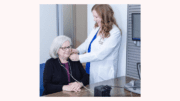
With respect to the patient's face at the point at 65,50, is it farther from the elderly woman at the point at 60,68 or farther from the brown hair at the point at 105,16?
the brown hair at the point at 105,16

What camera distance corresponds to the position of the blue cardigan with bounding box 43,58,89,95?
6.25ft

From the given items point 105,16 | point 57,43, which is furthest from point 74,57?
point 105,16

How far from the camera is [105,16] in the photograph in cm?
201

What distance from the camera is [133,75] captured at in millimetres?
2127

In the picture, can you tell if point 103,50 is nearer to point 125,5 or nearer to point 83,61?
point 83,61

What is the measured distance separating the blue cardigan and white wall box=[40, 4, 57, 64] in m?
0.10

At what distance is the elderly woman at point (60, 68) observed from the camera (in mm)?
1939

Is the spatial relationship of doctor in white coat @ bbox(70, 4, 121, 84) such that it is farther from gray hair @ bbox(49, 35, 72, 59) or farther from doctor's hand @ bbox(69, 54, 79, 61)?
gray hair @ bbox(49, 35, 72, 59)

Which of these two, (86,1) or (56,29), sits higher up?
(86,1)

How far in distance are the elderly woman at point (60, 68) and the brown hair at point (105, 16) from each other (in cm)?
42

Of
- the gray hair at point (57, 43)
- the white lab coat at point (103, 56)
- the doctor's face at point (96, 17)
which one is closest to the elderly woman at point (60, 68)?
the gray hair at point (57, 43)

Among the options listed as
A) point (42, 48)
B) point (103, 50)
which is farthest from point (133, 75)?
point (42, 48)

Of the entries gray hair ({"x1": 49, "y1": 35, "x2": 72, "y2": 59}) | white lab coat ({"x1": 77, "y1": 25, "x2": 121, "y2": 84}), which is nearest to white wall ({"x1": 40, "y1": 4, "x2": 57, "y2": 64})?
→ gray hair ({"x1": 49, "y1": 35, "x2": 72, "y2": 59})

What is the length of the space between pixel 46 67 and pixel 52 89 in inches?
10.2
